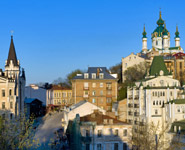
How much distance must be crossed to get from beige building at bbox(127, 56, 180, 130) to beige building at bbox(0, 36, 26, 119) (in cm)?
2272

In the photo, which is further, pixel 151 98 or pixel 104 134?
pixel 151 98

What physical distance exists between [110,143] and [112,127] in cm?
244

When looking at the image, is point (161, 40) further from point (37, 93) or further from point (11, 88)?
point (11, 88)

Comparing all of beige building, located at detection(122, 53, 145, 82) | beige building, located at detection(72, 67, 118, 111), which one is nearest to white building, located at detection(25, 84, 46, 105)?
beige building, located at detection(122, 53, 145, 82)

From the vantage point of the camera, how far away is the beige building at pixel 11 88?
233 feet

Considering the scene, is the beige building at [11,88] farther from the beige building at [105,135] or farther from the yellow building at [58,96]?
the yellow building at [58,96]

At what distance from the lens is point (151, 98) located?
7081 cm

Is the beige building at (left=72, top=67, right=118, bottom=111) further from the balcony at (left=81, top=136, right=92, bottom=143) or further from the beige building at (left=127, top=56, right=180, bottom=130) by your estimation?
the balcony at (left=81, top=136, right=92, bottom=143)

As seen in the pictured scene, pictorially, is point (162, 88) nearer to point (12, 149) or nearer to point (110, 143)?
point (110, 143)

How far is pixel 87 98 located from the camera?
8506 cm

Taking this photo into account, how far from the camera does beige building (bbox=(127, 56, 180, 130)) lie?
70.1 m

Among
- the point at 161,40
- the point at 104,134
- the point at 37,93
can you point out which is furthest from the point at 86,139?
the point at 161,40

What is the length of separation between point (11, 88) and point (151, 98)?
26944 mm

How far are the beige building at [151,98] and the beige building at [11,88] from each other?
894 inches
